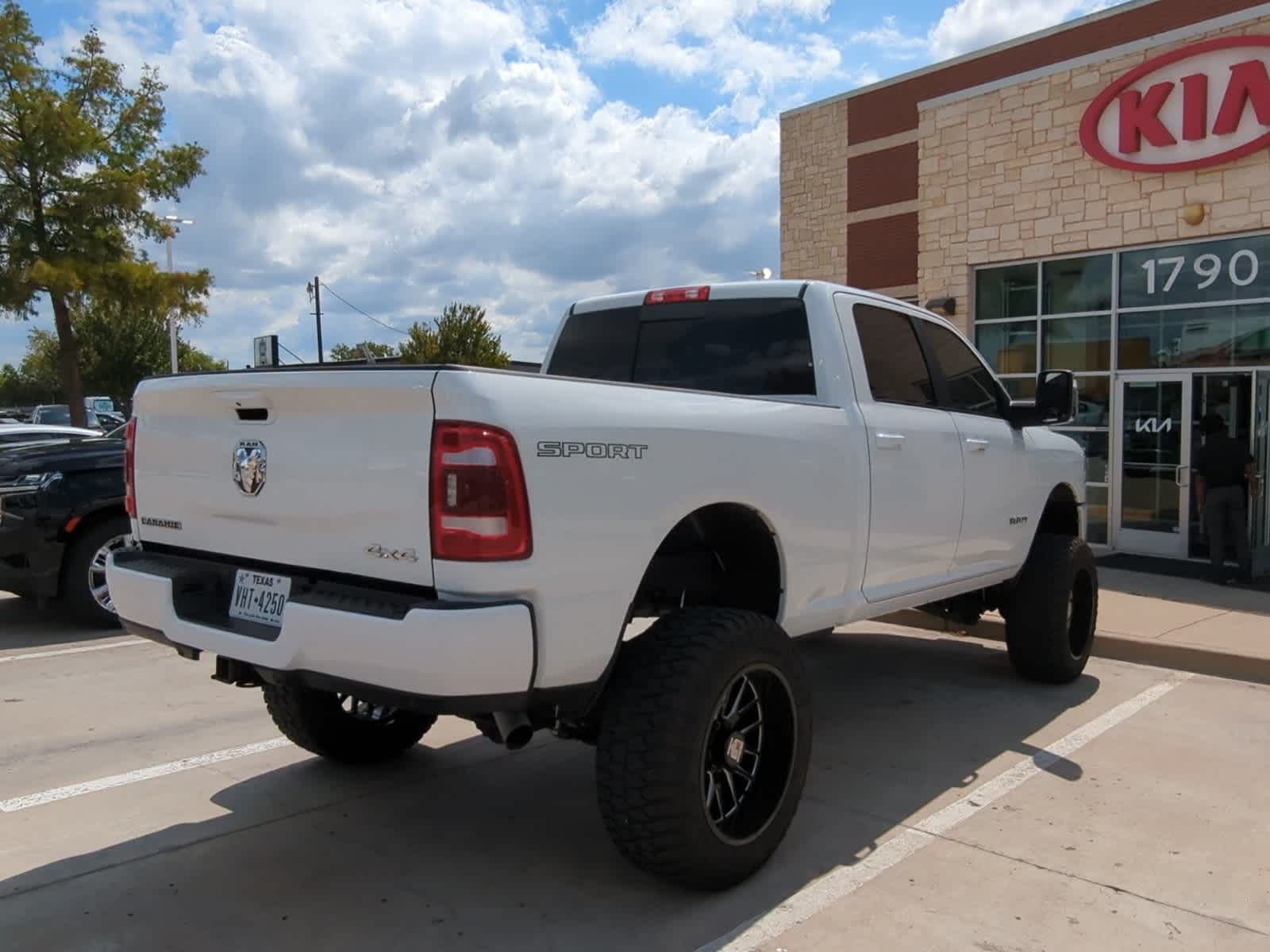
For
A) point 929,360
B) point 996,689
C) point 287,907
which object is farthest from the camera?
point 996,689

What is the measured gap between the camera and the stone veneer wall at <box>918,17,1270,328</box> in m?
10.5

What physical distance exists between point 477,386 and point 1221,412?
10.2m

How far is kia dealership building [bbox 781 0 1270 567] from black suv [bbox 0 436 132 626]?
31.2 ft

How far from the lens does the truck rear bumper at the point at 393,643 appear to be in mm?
2736

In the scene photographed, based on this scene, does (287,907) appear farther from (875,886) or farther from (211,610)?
(875,886)

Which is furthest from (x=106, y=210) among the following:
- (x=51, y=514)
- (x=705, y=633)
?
(x=705, y=633)

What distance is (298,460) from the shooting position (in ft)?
10.4

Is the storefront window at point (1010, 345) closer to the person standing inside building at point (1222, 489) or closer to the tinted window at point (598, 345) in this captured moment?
the person standing inside building at point (1222, 489)

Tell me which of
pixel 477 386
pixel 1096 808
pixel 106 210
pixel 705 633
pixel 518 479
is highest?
pixel 106 210

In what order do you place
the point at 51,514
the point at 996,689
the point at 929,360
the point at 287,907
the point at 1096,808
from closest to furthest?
the point at 287,907 → the point at 1096,808 → the point at 929,360 → the point at 996,689 → the point at 51,514

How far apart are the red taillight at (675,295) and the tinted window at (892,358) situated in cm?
66

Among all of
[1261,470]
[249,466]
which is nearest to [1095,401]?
[1261,470]

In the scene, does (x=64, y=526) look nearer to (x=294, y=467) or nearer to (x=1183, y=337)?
(x=294, y=467)

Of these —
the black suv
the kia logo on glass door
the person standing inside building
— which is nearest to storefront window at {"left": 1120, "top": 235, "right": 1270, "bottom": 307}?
the kia logo on glass door
